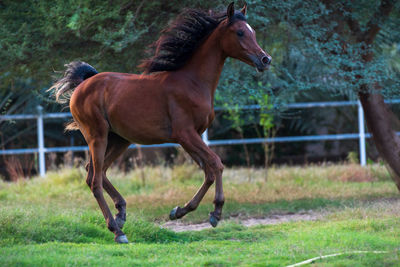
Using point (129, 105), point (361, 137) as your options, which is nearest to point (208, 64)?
point (129, 105)

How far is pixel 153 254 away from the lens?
5.50 meters

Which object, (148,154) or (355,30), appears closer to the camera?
(355,30)

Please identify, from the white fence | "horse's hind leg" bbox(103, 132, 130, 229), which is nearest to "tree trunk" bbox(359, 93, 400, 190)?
the white fence

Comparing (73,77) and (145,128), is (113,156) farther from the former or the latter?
(73,77)

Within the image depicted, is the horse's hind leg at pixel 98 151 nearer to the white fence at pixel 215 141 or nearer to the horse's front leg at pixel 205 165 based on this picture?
the horse's front leg at pixel 205 165

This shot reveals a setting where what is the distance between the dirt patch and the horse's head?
3.00 meters

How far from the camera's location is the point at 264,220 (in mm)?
8812

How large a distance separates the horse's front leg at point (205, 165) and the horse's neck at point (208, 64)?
567 millimetres

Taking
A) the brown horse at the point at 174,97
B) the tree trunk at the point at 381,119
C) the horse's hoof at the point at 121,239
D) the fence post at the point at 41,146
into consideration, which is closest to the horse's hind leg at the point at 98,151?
the brown horse at the point at 174,97

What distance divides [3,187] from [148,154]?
5.00 m

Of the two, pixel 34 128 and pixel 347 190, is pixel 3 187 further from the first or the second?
pixel 347 190

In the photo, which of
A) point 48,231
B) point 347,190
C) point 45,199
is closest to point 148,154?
point 45,199

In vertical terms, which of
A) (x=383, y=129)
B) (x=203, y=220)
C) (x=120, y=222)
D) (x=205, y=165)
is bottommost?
(x=203, y=220)

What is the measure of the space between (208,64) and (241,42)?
45 cm
